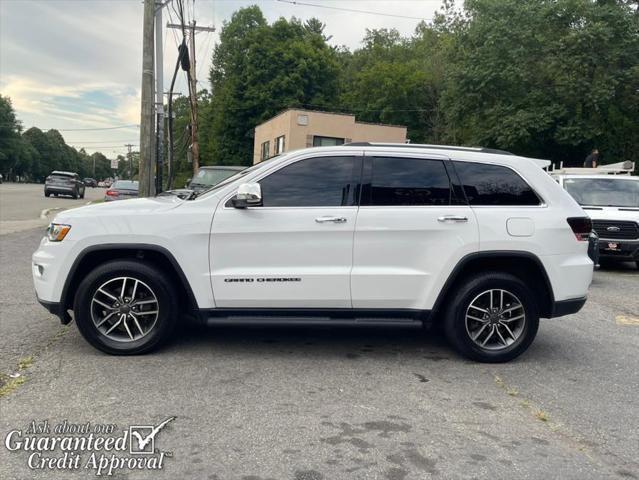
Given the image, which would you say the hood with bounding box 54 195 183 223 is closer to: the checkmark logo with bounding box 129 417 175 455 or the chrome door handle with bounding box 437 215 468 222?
the checkmark logo with bounding box 129 417 175 455

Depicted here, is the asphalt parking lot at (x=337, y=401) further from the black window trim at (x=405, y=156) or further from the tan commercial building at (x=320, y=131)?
the tan commercial building at (x=320, y=131)

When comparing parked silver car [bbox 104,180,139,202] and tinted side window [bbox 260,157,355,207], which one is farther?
parked silver car [bbox 104,180,139,202]

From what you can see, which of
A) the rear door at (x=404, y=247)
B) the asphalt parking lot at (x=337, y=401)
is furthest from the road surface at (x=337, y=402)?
the rear door at (x=404, y=247)

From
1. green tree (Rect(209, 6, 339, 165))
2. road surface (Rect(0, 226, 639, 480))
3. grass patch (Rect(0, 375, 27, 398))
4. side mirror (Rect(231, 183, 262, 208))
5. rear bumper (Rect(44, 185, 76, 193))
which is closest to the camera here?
road surface (Rect(0, 226, 639, 480))

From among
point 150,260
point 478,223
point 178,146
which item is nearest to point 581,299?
point 478,223

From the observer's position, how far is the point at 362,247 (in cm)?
482

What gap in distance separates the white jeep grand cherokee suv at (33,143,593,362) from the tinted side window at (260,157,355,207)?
0.04ft

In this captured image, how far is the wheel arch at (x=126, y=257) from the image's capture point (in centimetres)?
474

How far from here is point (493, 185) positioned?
16.6 ft

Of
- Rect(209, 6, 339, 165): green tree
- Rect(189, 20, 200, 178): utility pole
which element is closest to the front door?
Rect(189, 20, 200, 178): utility pole

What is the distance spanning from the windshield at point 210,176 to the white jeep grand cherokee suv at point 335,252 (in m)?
8.35

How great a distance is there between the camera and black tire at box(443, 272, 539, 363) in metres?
4.95

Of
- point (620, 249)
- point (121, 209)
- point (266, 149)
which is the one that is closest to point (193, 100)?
point (266, 149)

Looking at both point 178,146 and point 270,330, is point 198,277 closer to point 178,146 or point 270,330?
point 270,330
